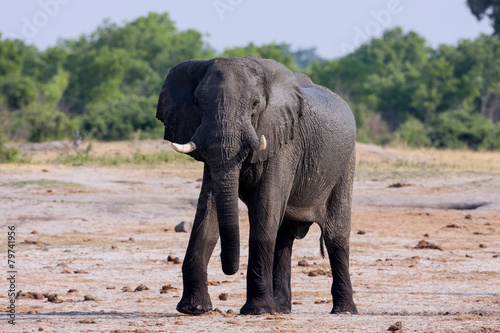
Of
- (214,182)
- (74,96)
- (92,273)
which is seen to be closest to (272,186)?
(214,182)

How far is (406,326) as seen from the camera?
6.10m

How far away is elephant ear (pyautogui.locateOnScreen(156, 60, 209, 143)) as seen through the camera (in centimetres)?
643

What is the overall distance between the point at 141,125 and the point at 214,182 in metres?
27.6

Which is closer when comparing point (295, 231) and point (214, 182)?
point (214, 182)

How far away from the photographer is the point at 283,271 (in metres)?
7.56

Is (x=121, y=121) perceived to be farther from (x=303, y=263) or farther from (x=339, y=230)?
(x=339, y=230)

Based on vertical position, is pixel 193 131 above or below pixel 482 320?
above

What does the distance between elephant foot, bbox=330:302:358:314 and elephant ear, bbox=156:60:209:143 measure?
1938 millimetres

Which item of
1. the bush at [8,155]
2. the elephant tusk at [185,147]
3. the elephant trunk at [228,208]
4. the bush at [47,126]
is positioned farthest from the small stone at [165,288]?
the bush at [47,126]

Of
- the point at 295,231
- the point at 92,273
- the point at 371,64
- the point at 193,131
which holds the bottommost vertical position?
the point at 92,273

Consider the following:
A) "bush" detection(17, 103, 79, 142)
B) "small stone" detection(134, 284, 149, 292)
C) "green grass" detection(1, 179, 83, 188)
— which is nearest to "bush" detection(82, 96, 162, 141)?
"bush" detection(17, 103, 79, 142)

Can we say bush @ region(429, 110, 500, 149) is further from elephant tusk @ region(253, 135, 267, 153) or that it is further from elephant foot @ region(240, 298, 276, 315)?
elephant tusk @ region(253, 135, 267, 153)

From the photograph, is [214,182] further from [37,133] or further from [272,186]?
[37,133]

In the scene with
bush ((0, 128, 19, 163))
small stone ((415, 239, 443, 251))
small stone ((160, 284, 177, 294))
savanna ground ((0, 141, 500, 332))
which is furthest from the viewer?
bush ((0, 128, 19, 163))
